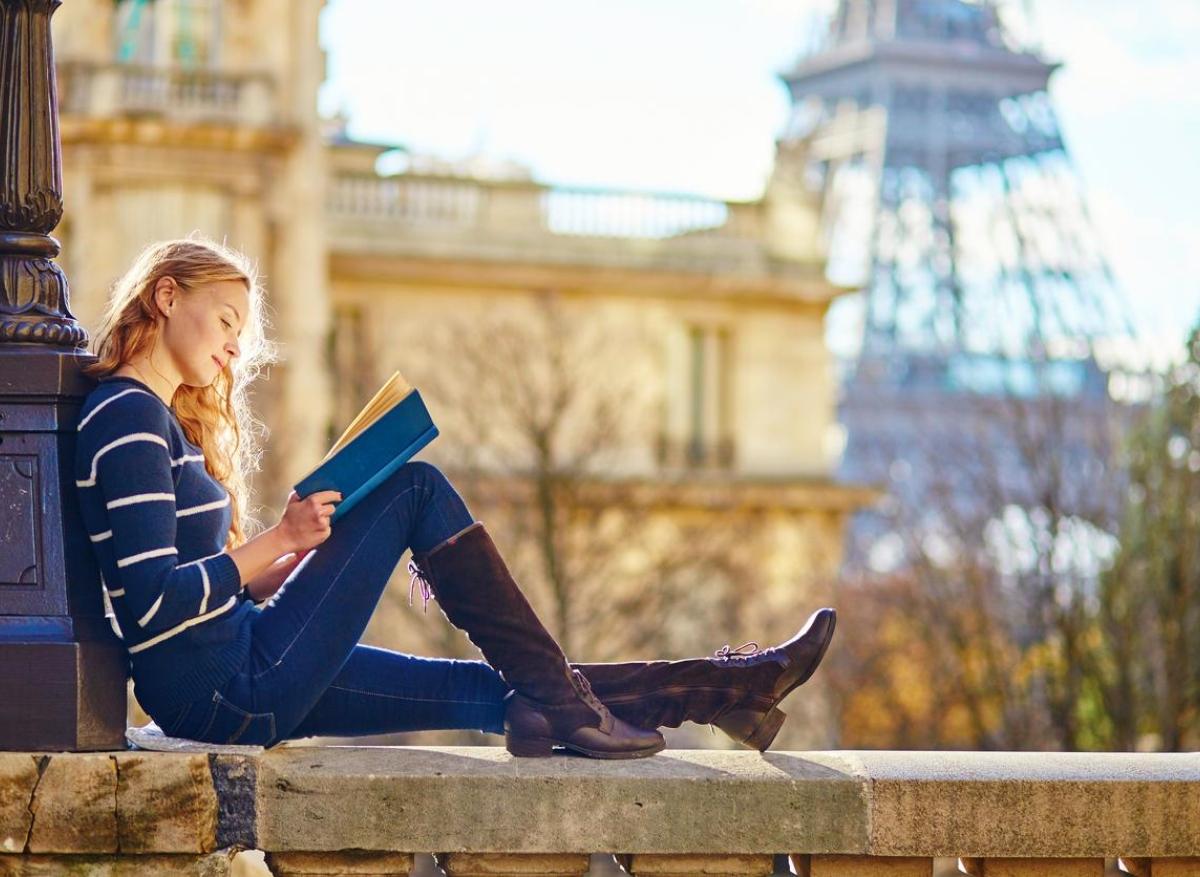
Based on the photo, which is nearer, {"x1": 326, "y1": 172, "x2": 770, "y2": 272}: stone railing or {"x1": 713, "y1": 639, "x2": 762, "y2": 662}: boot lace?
{"x1": 713, "y1": 639, "x2": 762, "y2": 662}: boot lace

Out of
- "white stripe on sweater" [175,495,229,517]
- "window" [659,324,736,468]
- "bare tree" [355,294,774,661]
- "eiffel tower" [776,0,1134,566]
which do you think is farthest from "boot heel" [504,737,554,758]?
"eiffel tower" [776,0,1134,566]

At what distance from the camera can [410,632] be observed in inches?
1015

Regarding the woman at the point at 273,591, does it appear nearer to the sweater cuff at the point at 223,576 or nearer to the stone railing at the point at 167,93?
the sweater cuff at the point at 223,576

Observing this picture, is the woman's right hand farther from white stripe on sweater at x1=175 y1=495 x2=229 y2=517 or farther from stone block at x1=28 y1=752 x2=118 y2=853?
stone block at x1=28 y1=752 x2=118 y2=853

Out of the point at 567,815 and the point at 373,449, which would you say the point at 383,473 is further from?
the point at 567,815

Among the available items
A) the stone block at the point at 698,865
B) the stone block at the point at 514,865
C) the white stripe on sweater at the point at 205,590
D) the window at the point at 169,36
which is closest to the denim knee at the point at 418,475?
the white stripe on sweater at the point at 205,590

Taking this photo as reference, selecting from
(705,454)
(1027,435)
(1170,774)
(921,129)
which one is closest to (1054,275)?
(921,129)

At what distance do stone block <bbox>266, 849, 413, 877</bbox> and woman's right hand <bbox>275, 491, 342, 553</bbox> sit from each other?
706mm

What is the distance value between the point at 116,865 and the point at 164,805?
0.16 m

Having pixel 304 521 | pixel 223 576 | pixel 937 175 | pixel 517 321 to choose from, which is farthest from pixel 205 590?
pixel 937 175

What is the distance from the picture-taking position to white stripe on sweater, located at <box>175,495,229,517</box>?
5.20 meters

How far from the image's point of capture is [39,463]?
504cm

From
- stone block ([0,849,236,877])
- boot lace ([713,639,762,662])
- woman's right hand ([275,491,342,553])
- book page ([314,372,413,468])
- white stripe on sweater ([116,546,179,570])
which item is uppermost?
book page ([314,372,413,468])

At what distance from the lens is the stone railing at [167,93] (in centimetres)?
2878
